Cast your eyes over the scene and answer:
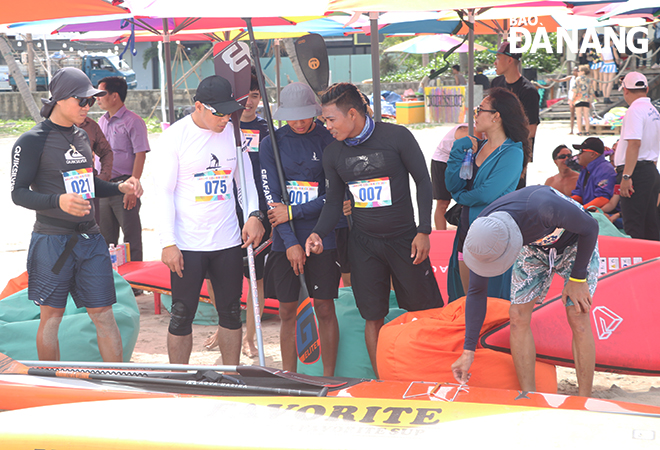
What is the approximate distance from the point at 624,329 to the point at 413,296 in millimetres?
1160

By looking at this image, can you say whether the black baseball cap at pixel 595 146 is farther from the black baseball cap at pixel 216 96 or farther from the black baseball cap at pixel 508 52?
the black baseball cap at pixel 216 96

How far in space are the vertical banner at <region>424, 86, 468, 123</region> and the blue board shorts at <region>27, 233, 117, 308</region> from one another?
47.8ft

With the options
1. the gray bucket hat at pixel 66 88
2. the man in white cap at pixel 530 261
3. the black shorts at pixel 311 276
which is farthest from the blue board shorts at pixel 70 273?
the man in white cap at pixel 530 261

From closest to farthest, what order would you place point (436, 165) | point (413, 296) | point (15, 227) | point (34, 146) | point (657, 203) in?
point (34, 146) → point (413, 296) → point (657, 203) → point (436, 165) → point (15, 227)

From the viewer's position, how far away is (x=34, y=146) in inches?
118

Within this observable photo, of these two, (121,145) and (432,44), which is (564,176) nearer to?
(121,145)

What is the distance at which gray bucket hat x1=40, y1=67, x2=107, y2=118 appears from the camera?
3.04 meters

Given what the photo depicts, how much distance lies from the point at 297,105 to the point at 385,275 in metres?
1.01

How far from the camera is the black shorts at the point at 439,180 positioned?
19.8ft

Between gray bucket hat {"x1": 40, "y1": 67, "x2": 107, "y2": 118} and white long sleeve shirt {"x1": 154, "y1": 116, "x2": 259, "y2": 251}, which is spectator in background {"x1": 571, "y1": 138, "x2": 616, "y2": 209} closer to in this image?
white long sleeve shirt {"x1": 154, "y1": 116, "x2": 259, "y2": 251}

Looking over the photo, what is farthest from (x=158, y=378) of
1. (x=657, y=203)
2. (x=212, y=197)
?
(x=657, y=203)

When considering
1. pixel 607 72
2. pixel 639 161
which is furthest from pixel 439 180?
pixel 607 72

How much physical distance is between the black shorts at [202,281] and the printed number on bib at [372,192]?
0.67m

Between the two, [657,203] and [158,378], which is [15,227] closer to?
[158,378]
